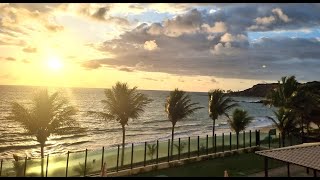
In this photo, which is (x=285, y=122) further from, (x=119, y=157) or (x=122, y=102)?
(x=119, y=157)

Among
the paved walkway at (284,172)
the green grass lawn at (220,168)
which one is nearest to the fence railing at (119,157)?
the green grass lawn at (220,168)

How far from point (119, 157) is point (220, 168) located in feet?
24.6

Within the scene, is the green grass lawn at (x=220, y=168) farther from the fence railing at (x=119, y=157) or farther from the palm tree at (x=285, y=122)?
the palm tree at (x=285, y=122)

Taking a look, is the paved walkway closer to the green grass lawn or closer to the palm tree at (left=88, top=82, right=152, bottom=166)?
the green grass lawn

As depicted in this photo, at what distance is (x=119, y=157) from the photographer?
24938mm

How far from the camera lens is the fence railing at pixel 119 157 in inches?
805

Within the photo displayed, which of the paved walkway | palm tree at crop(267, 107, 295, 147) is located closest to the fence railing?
palm tree at crop(267, 107, 295, 147)

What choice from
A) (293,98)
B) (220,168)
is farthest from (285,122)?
(220,168)

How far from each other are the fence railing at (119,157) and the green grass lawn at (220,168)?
1010 millimetres

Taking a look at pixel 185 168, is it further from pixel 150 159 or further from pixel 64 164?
pixel 64 164

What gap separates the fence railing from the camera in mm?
20452

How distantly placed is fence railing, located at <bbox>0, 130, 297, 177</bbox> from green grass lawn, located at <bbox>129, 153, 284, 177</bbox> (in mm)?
1010

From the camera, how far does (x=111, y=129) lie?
79625mm

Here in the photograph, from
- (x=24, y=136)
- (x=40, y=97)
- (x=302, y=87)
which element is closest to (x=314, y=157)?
(x=40, y=97)
